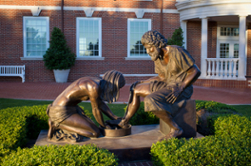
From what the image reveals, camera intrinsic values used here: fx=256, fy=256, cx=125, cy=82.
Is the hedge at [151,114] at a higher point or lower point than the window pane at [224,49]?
lower

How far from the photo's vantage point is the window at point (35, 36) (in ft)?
50.8

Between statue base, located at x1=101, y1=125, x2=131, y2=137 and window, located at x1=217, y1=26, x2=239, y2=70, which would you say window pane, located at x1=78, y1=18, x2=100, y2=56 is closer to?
window, located at x1=217, y1=26, x2=239, y2=70

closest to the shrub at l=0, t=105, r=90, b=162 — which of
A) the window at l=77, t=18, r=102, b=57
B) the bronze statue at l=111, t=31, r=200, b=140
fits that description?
the bronze statue at l=111, t=31, r=200, b=140

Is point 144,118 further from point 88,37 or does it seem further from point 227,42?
point 227,42

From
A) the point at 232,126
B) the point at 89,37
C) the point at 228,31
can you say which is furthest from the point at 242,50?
the point at 232,126

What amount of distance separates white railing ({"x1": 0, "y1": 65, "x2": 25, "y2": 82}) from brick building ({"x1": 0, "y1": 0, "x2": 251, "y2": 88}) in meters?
0.37

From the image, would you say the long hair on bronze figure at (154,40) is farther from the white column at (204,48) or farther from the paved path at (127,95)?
the white column at (204,48)

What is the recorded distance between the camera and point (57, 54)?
14352 mm

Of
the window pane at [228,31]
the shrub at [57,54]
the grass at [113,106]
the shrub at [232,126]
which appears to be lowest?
the grass at [113,106]

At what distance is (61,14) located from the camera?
15.5 meters

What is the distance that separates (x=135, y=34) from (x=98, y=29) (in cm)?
236

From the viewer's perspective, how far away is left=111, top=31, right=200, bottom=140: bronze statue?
12.1 ft

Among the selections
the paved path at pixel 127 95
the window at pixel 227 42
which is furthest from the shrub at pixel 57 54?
the window at pixel 227 42

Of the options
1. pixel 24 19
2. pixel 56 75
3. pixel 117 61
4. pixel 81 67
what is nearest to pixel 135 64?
pixel 117 61
